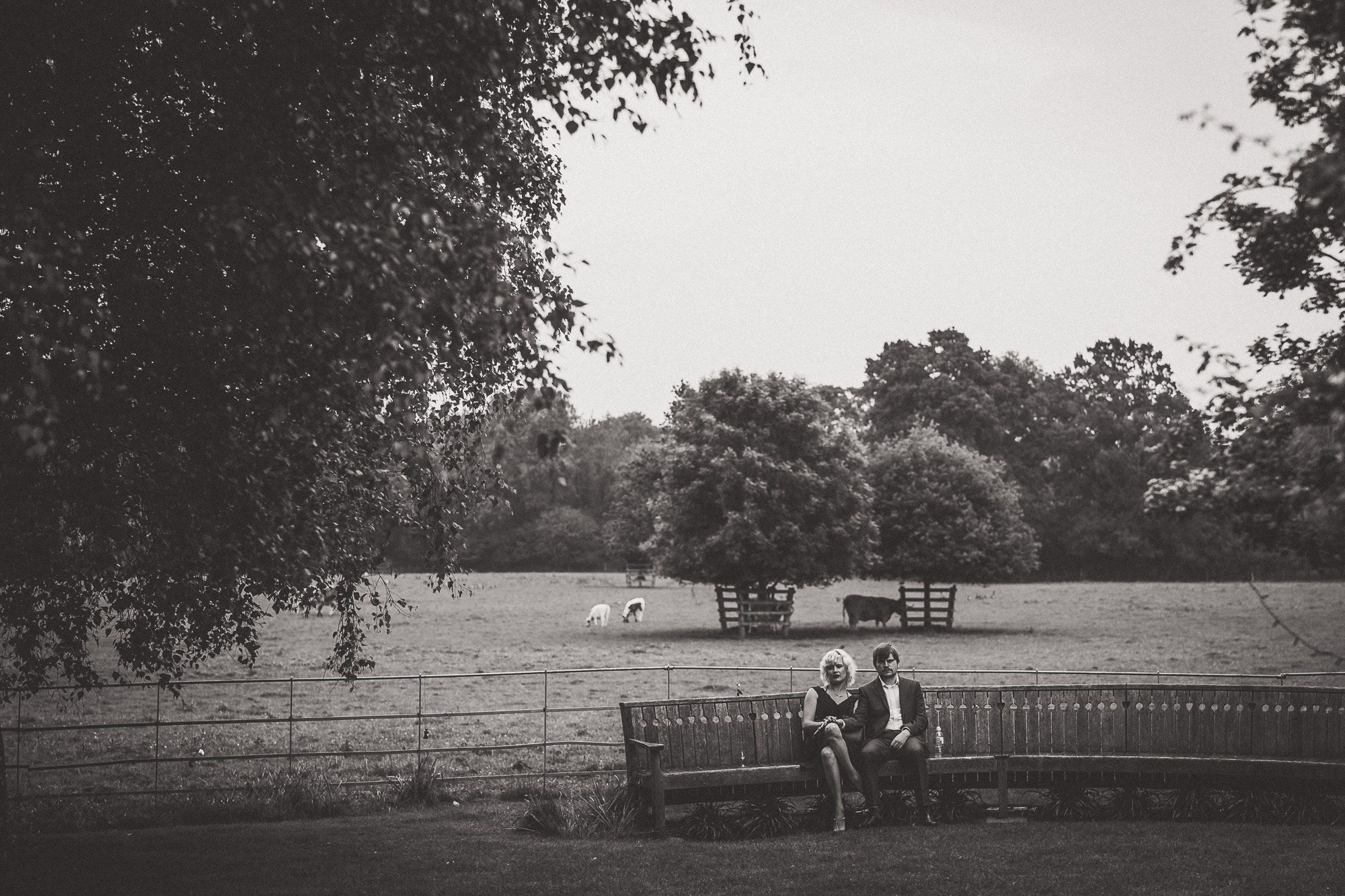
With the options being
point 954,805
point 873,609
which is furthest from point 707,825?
point 873,609

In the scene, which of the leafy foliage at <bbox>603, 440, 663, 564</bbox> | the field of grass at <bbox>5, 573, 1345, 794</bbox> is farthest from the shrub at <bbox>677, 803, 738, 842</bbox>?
the leafy foliage at <bbox>603, 440, 663, 564</bbox>

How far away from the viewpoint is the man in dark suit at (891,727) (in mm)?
11227

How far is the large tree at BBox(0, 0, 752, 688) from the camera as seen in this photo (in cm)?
632

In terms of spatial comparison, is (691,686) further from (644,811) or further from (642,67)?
(642,67)

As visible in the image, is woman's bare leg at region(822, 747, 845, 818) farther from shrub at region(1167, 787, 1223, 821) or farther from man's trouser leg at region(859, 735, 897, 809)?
shrub at region(1167, 787, 1223, 821)

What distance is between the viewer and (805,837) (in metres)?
10.7

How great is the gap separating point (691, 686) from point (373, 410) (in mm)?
14569

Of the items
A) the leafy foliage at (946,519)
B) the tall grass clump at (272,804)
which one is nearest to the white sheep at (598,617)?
the leafy foliage at (946,519)

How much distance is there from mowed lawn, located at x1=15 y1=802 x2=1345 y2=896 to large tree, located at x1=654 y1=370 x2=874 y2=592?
→ 25.3 meters

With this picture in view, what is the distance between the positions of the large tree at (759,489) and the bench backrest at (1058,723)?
23897mm

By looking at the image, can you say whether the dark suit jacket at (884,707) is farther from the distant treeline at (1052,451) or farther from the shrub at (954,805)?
the distant treeline at (1052,451)

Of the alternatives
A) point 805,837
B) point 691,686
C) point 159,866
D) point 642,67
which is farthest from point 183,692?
point 642,67

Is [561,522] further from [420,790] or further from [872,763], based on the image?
[872,763]

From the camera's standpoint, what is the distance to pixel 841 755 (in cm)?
1120
